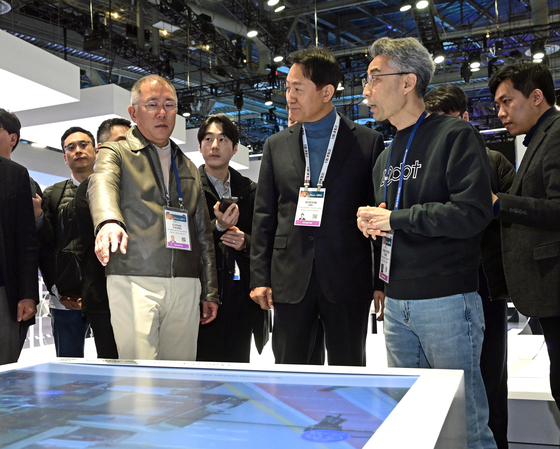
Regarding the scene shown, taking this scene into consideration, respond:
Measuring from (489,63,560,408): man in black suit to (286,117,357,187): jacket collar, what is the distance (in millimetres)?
523

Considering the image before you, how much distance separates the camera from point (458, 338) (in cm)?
146

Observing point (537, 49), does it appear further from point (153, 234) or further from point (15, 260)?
point (15, 260)

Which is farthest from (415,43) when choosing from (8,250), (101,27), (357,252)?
(101,27)

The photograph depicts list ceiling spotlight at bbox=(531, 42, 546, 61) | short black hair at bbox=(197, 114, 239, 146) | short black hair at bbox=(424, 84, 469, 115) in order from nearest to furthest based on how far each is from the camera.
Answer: short black hair at bbox=(424, 84, 469, 115), short black hair at bbox=(197, 114, 239, 146), ceiling spotlight at bbox=(531, 42, 546, 61)

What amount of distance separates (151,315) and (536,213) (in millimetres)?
1236

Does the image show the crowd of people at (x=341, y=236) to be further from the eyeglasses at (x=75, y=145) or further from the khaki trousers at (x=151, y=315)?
the eyeglasses at (x=75, y=145)

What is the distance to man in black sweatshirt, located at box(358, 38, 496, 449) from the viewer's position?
1.46 meters

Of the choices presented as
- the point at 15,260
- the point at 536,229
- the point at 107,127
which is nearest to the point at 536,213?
the point at 536,229

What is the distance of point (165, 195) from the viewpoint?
6.30 feet

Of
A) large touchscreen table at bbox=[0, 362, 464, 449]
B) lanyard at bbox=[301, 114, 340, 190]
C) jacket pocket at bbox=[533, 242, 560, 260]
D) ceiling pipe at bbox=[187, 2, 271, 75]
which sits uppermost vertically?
ceiling pipe at bbox=[187, 2, 271, 75]

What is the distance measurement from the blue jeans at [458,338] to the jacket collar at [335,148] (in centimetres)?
55

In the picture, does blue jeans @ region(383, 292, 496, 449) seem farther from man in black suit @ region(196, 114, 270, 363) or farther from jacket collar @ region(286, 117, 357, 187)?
man in black suit @ region(196, 114, 270, 363)

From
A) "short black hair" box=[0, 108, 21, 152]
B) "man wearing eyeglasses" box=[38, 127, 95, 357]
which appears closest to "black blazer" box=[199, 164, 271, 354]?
"man wearing eyeglasses" box=[38, 127, 95, 357]

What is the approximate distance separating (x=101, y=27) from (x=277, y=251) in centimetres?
821
